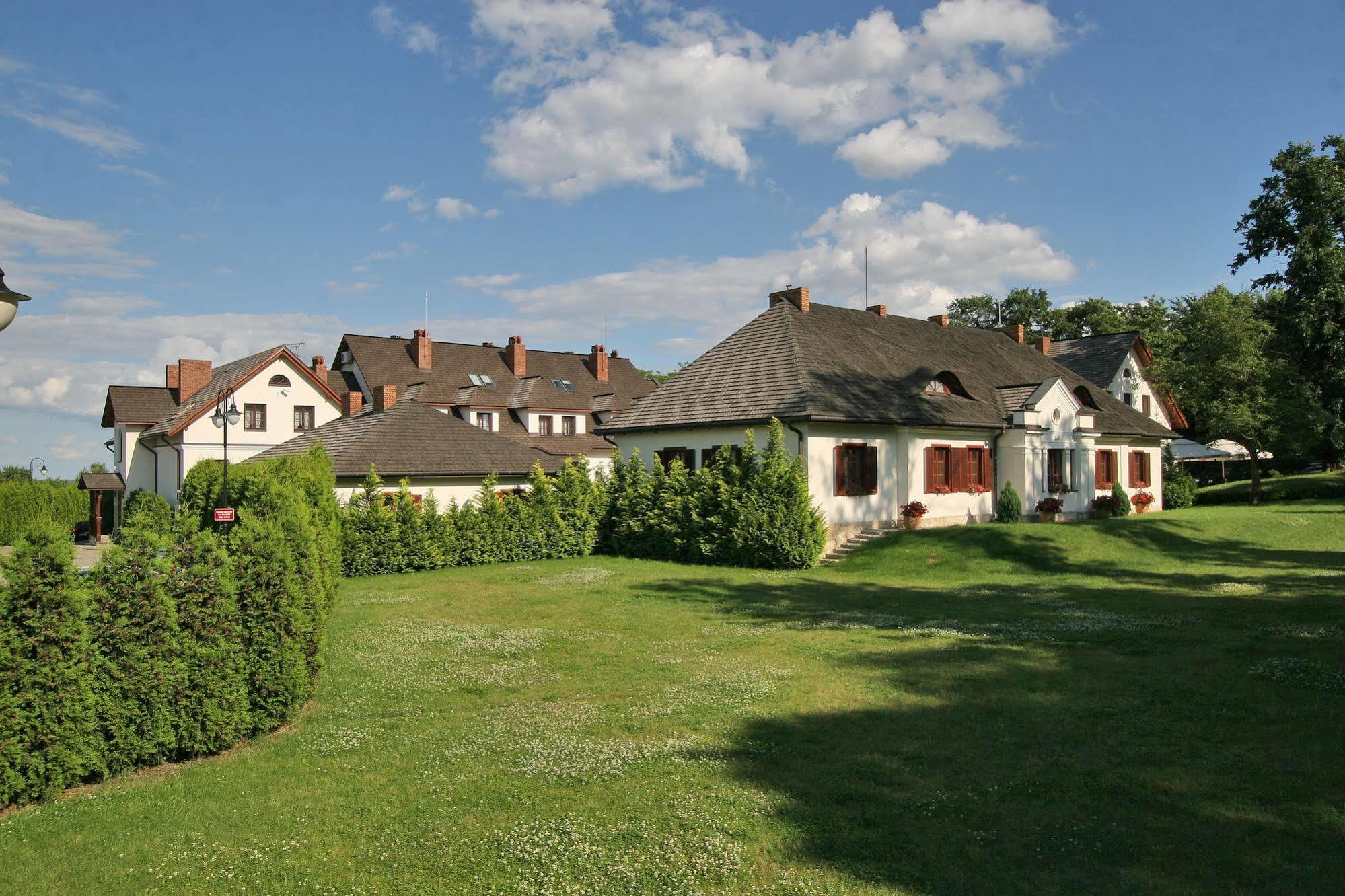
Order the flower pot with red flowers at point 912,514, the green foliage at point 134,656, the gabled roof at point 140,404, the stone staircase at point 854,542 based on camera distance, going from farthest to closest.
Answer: the gabled roof at point 140,404
the flower pot with red flowers at point 912,514
the stone staircase at point 854,542
the green foliage at point 134,656

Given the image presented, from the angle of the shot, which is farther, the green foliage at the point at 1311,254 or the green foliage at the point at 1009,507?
the green foliage at the point at 1311,254

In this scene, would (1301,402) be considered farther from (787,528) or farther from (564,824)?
(564,824)

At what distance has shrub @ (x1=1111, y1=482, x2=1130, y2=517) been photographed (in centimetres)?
3256

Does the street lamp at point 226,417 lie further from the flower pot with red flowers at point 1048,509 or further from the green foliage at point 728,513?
the flower pot with red flowers at point 1048,509

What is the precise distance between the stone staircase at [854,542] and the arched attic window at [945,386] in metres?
5.24

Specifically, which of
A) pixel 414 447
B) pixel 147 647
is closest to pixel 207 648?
pixel 147 647

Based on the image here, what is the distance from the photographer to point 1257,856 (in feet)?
17.7

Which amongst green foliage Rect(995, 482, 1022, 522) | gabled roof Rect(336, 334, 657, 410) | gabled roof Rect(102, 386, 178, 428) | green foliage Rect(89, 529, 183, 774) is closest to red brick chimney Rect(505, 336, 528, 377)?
gabled roof Rect(336, 334, 657, 410)

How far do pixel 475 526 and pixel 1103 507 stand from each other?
22.6 m

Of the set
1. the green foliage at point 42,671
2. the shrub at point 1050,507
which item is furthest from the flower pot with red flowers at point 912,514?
the green foliage at point 42,671

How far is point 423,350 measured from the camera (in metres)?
54.2

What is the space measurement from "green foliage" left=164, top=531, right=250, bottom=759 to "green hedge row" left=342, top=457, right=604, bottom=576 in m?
14.8

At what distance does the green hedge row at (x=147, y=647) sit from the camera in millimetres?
6461

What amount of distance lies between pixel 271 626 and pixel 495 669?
3201 millimetres
